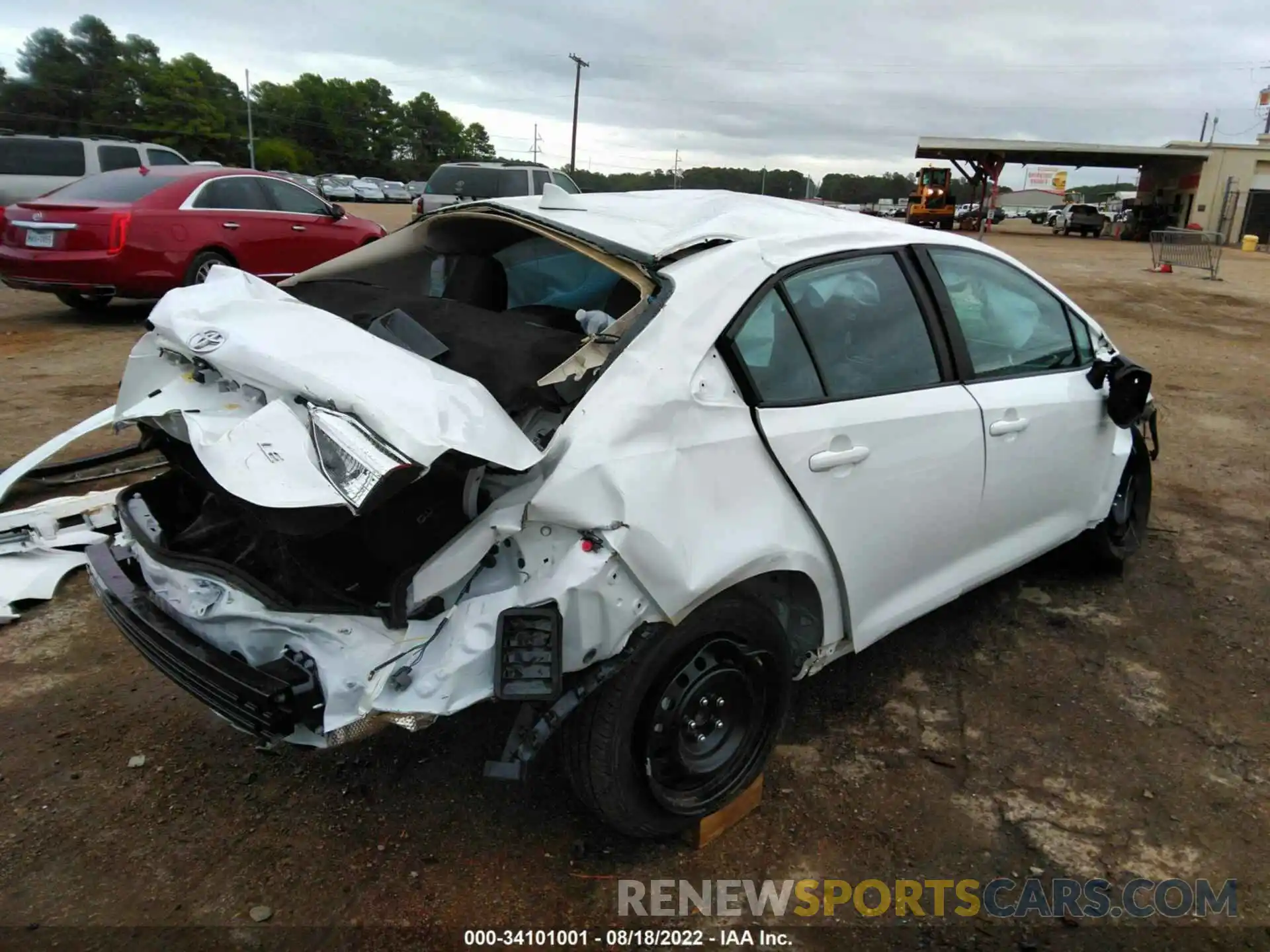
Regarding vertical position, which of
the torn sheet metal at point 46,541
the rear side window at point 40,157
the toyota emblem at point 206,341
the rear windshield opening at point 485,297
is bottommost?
the torn sheet metal at point 46,541

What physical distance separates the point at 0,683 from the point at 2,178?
1148cm

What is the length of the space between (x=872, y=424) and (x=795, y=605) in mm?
600

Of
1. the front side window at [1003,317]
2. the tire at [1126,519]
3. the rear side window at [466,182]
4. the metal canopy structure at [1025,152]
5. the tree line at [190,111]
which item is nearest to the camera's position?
the front side window at [1003,317]

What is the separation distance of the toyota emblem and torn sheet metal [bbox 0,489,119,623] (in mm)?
1551

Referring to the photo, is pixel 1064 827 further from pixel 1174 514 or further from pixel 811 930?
pixel 1174 514

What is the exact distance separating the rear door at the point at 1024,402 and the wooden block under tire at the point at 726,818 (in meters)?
1.29

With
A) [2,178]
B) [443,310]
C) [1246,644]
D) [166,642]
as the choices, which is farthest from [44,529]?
[2,178]

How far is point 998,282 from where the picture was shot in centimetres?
353

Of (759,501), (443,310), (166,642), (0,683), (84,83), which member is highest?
(84,83)

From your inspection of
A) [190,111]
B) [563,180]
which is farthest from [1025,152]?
[190,111]

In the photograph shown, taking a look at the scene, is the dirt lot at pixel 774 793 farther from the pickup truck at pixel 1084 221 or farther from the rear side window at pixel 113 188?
the pickup truck at pixel 1084 221

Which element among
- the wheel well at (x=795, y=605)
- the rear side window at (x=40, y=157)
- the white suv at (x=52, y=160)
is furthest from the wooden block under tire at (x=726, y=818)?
the rear side window at (x=40, y=157)

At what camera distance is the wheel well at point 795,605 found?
255 centimetres

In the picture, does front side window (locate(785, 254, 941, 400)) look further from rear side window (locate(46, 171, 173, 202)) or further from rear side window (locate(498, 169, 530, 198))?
rear side window (locate(498, 169, 530, 198))
